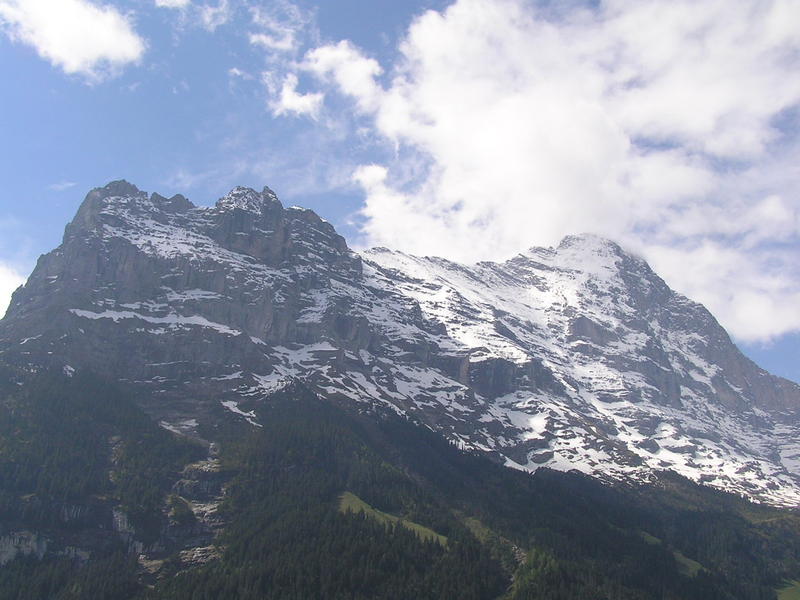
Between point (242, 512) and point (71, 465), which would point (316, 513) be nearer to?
point (242, 512)

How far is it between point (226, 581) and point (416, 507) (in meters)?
55.0

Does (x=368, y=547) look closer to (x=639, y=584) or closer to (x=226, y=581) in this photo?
(x=226, y=581)

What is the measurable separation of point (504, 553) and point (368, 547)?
1139 inches

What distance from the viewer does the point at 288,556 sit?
15812 cm

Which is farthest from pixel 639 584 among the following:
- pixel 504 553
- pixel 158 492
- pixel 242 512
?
pixel 158 492

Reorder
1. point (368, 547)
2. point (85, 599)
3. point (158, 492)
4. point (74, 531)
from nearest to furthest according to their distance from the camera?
point (85, 599) < point (368, 547) < point (74, 531) < point (158, 492)

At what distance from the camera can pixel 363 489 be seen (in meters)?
199

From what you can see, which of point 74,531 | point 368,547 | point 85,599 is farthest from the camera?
point 74,531

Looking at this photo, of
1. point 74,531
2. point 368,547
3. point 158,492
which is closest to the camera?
point 368,547

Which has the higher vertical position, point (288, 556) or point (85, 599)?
point (288, 556)

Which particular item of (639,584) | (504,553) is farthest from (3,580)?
(639,584)

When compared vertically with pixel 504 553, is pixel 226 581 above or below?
below

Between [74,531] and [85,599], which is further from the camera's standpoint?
[74,531]

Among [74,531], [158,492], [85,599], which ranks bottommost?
[85,599]
